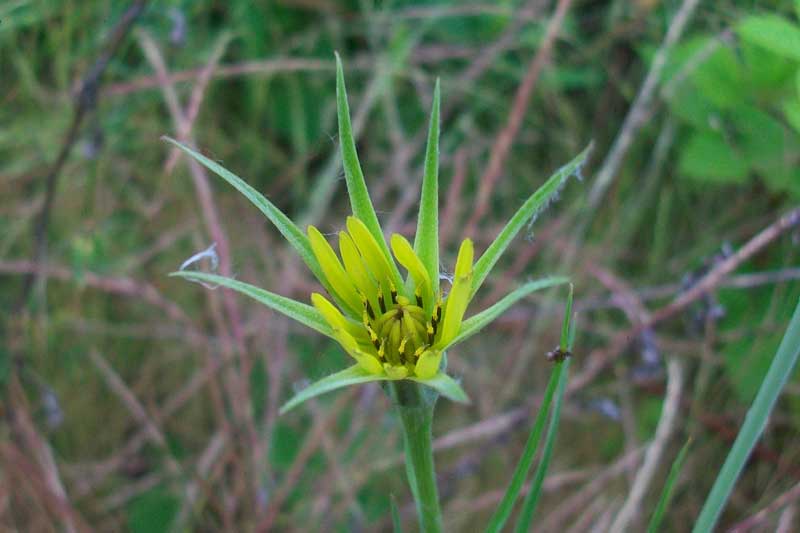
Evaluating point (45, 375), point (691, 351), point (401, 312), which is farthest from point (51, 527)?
point (691, 351)

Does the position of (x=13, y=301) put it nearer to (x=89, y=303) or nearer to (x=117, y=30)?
(x=89, y=303)

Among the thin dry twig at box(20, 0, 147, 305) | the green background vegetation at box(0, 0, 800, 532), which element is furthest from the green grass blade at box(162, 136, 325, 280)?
the thin dry twig at box(20, 0, 147, 305)

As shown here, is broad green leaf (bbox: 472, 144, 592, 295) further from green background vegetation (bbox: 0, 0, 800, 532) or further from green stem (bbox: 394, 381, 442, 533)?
green background vegetation (bbox: 0, 0, 800, 532)

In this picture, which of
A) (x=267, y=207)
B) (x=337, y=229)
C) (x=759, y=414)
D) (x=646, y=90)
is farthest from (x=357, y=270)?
(x=646, y=90)

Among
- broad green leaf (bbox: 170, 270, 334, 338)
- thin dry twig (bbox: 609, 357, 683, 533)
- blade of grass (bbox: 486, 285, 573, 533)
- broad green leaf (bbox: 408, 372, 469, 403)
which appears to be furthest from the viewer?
thin dry twig (bbox: 609, 357, 683, 533)

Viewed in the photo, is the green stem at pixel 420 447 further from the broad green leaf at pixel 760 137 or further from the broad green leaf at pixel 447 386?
the broad green leaf at pixel 760 137

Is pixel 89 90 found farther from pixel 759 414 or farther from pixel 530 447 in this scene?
pixel 759 414

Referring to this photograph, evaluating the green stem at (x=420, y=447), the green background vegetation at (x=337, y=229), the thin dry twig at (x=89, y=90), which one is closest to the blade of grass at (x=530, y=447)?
the green stem at (x=420, y=447)
